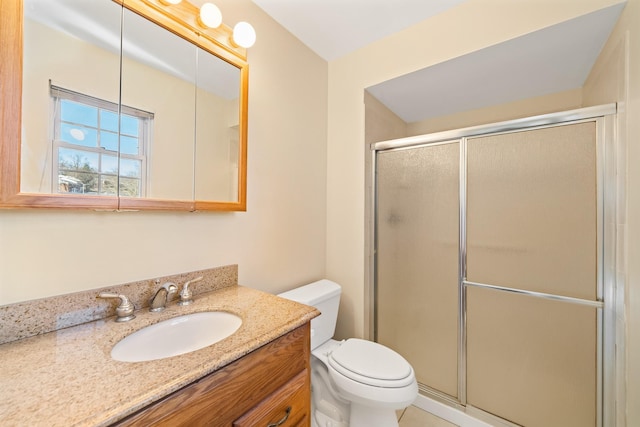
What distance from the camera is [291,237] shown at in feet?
5.31

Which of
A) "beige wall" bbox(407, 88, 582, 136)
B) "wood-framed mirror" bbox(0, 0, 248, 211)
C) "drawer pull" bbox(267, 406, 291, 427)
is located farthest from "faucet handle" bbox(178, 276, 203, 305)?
"beige wall" bbox(407, 88, 582, 136)

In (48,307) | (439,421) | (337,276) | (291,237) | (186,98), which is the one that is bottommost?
(439,421)

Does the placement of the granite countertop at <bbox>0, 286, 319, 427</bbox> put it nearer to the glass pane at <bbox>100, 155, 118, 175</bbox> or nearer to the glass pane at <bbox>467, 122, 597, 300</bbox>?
the glass pane at <bbox>100, 155, 118, 175</bbox>

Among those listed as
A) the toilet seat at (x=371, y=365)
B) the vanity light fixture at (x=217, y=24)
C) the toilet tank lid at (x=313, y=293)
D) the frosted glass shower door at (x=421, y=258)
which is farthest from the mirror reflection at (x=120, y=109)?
the frosted glass shower door at (x=421, y=258)

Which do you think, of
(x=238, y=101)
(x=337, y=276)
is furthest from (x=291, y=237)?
(x=238, y=101)

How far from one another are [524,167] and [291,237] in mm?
1411

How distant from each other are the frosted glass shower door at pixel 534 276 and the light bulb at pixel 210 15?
1.51m

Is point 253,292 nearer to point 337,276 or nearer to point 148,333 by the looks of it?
point 148,333

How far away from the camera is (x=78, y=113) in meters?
0.81

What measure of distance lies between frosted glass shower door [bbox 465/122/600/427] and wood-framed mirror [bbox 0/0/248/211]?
1.44 m

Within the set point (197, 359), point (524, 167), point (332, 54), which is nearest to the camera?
point (197, 359)

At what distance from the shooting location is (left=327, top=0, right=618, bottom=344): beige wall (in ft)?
4.54

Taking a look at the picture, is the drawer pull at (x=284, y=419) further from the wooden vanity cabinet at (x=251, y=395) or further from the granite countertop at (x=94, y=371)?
the granite countertop at (x=94, y=371)

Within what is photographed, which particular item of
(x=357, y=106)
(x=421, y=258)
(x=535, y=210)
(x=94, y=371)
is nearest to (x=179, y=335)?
(x=94, y=371)
